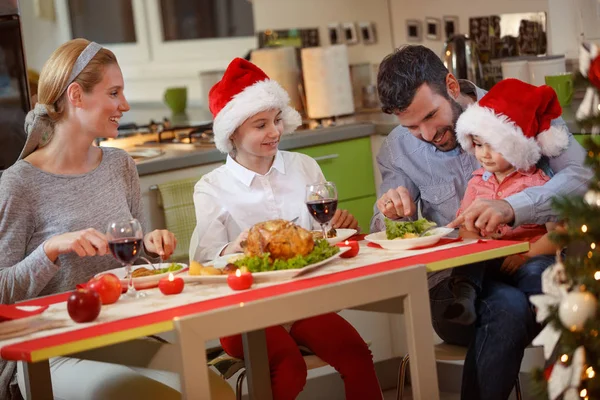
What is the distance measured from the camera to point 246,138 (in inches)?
121

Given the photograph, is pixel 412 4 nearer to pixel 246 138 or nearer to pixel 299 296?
pixel 246 138

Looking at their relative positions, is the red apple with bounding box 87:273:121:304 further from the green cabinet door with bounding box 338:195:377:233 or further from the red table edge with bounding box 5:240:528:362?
the green cabinet door with bounding box 338:195:377:233

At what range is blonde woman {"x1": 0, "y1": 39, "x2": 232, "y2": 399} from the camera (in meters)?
2.63

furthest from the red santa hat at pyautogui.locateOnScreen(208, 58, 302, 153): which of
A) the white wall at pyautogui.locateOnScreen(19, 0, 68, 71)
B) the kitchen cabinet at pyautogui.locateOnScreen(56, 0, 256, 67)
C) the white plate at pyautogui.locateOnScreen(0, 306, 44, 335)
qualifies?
the white wall at pyautogui.locateOnScreen(19, 0, 68, 71)

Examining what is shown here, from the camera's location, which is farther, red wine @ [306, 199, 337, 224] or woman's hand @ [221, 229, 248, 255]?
woman's hand @ [221, 229, 248, 255]

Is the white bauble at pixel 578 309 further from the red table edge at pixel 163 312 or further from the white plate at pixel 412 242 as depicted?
the white plate at pixel 412 242

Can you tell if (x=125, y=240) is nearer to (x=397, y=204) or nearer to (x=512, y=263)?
(x=397, y=204)

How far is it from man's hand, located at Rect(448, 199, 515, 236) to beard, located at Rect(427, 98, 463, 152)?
42 cm

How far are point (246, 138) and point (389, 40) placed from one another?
2.21 metres

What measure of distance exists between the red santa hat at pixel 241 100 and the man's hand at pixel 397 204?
46 centimetres

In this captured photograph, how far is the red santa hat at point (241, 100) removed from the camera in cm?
307

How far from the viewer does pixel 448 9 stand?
→ 472cm

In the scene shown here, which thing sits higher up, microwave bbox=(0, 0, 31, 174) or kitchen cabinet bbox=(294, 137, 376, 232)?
microwave bbox=(0, 0, 31, 174)

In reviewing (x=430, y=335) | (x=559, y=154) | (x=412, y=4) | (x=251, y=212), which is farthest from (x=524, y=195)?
(x=412, y=4)
